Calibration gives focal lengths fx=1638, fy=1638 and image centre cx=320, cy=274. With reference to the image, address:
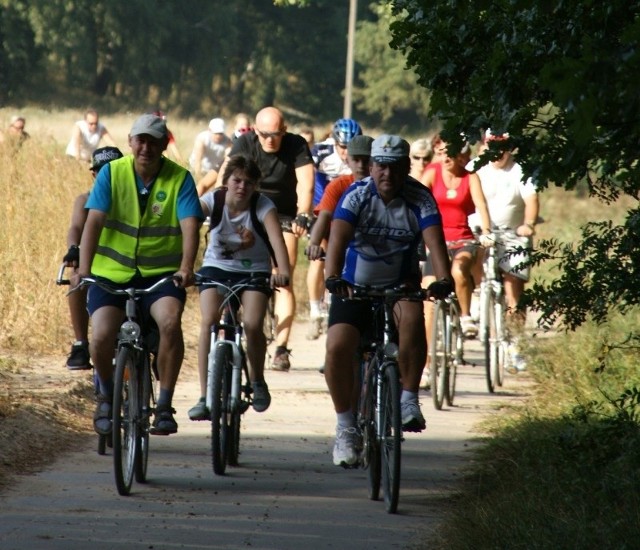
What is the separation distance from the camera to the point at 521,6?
13.5ft

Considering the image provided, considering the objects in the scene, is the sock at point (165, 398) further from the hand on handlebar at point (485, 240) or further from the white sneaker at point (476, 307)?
the white sneaker at point (476, 307)

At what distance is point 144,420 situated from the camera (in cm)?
850

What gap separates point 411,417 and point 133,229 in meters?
1.78

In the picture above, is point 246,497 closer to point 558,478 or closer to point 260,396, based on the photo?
point 260,396

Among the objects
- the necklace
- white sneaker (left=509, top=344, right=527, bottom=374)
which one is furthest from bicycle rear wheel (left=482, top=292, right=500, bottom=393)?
the necklace

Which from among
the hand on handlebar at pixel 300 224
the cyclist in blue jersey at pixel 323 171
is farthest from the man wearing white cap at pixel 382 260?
the cyclist in blue jersey at pixel 323 171

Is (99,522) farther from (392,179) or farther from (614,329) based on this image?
(614,329)

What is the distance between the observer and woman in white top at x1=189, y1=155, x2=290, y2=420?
365 inches

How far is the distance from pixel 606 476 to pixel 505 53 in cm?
195

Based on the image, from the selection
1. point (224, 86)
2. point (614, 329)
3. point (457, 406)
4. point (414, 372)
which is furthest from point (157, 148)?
point (224, 86)

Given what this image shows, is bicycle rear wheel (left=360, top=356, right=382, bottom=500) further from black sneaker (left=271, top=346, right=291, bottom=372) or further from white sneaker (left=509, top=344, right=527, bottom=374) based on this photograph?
white sneaker (left=509, top=344, right=527, bottom=374)

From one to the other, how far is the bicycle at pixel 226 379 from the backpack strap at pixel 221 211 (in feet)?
1.12

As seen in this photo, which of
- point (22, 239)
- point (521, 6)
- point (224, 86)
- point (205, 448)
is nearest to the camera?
point (521, 6)

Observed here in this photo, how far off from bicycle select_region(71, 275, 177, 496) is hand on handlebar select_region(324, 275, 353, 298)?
2.80ft
